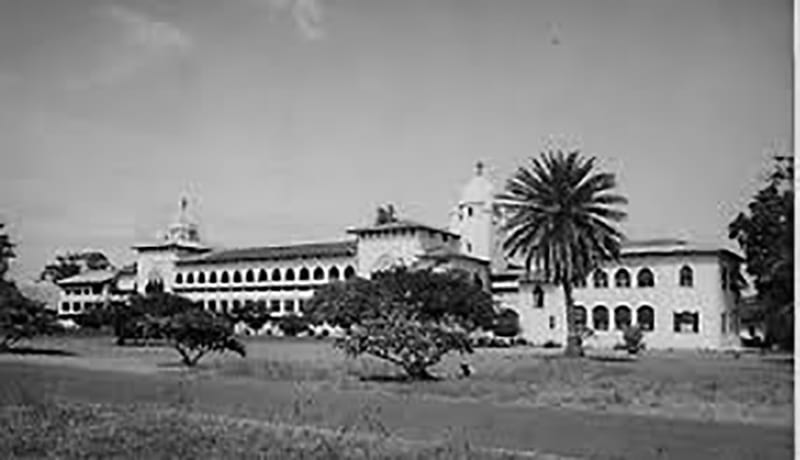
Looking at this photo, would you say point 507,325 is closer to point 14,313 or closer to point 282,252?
point 282,252

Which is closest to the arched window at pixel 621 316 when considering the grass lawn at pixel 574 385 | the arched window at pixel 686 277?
the arched window at pixel 686 277

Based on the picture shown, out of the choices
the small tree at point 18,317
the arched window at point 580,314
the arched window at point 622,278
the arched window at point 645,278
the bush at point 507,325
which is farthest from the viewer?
the arched window at point 580,314

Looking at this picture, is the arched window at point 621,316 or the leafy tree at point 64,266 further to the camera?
the arched window at point 621,316

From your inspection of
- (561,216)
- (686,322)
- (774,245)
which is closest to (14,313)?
(774,245)

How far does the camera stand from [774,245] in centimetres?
1373

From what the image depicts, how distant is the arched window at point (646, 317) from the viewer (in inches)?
2030

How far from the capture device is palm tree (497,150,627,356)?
31656 millimetres

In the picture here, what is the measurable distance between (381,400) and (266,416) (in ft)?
9.99

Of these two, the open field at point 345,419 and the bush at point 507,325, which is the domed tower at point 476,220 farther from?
the open field at point 345,419

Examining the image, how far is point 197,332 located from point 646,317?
1350 inches

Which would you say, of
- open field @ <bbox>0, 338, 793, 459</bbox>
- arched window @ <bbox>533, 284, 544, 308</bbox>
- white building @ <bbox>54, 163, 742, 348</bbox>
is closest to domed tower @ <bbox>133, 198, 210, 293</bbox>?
white building @ <bbox>54, 163, 742, 348</bbox>

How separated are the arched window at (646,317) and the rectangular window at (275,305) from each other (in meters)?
23.5

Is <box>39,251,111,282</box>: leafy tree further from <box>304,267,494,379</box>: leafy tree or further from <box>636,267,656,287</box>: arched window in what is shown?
<box>636,267,656,287</box>: arched window

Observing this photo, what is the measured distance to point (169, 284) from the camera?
65.2 m
